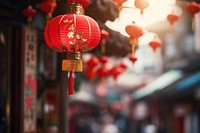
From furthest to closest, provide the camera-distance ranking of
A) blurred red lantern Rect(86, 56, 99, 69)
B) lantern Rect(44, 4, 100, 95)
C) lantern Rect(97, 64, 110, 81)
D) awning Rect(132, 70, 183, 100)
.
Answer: awning Rect(132, 70, 183, 100)
lantern Rect(97, 64, 110, 81)
blurred red lantern Rect(86, 56, 99, 69)
lantern Rect(44, 4, 100, 95)

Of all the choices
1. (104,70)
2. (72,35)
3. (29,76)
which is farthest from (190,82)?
(72,35)

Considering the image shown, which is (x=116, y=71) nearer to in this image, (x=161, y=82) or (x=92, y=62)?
(x=92, y=62)

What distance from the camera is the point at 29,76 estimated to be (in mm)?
7906

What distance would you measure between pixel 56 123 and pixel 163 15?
3301mm

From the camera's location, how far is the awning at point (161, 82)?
76.0ft

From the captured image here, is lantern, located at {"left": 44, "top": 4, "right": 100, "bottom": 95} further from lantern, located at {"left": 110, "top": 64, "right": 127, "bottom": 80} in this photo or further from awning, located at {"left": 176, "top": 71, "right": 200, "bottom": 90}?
awning, located at {"left": 176, "top": 71, "right": 200, "bottom": 90}

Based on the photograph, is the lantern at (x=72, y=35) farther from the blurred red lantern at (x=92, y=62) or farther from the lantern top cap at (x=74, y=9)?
the blurred red lantern at (x=92, y=62)

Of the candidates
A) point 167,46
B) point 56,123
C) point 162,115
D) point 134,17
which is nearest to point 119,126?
point 162,115

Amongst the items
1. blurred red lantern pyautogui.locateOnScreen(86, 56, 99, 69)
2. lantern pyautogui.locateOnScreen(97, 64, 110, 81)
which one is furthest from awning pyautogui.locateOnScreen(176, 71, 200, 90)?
blurred red lantern pyautogui.locateOnScreen(86, 56, 99, 69)

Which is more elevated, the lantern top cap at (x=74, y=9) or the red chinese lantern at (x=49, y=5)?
the red chinese lantern at (x=49, y=5)

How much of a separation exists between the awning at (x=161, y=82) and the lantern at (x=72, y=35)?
1722 cm

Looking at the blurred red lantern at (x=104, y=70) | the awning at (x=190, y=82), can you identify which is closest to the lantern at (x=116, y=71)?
the blurred red lantern at (x=104, y=70)

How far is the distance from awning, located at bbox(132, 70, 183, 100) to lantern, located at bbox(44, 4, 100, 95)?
56.5 ft

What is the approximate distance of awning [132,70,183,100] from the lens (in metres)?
23.2
